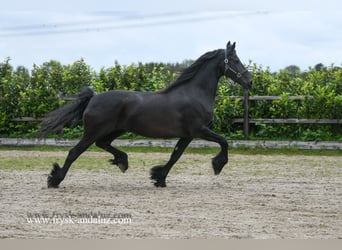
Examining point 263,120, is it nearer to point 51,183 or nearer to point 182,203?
point 51,183

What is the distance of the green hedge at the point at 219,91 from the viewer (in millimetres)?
18297

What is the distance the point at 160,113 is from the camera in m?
10.9

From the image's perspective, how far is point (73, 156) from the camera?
10820 millimetres

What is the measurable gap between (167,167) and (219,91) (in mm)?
8187

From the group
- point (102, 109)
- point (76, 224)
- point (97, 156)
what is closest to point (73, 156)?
point (102, 109)

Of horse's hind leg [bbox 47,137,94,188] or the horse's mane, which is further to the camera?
the horse's mane

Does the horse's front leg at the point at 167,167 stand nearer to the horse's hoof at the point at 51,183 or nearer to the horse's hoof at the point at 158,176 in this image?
the horse's hoof at the point at 158,176

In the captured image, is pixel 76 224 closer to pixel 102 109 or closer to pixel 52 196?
pixel 52 196

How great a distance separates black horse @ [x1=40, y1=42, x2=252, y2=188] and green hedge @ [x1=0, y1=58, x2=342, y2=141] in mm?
7347

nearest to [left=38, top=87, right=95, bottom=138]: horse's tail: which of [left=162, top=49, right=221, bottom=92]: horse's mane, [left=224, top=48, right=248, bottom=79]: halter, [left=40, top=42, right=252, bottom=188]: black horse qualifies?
[left=40, top=42, right=252, bottom=188]: black horse

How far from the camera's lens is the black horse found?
35.4 feet

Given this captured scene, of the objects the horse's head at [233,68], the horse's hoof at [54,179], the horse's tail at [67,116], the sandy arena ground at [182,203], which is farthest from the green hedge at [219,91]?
the horse's hoof at [54,179]

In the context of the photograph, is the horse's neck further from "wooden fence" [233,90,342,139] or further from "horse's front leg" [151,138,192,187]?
"wooden fence" [233,90,342,139]

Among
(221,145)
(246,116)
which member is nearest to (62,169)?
(221,145)
